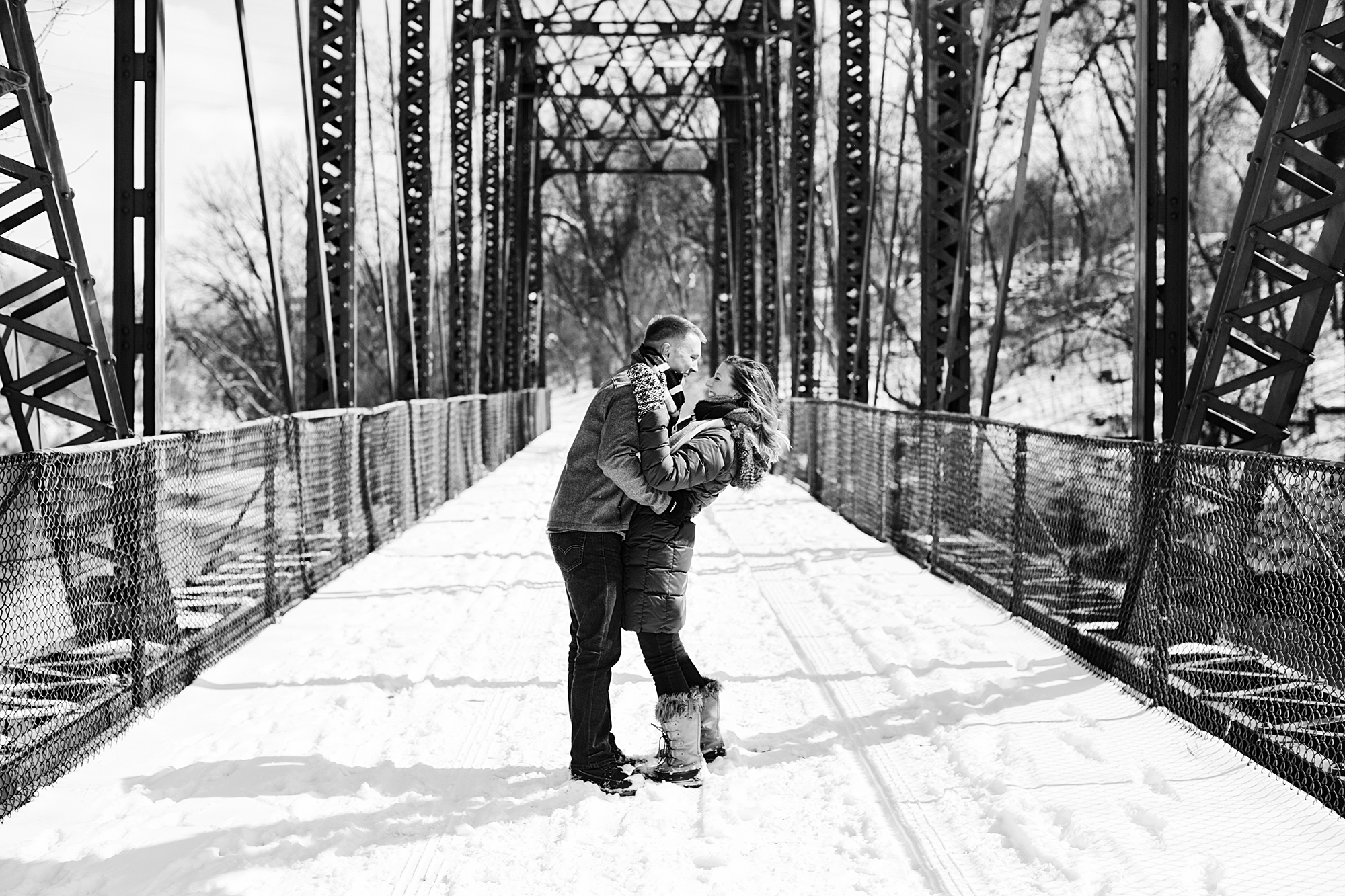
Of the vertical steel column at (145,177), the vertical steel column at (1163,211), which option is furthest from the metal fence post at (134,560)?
the vertical steel column at (1163,211)

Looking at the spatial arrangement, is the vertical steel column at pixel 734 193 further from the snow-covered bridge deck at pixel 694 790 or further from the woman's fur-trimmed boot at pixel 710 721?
the woman's fur-trimmed boot at pixel 710 721

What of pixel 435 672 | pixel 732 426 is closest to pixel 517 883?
pixel 732 426

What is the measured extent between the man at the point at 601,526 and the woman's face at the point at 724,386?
113mm

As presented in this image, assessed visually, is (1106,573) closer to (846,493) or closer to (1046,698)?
(1046,698)

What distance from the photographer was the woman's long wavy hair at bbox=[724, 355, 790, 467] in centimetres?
453

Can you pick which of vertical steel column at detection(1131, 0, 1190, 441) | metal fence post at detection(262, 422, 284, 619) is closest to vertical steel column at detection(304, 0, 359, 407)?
metal fence post at detection(262, 422, 284, 619)

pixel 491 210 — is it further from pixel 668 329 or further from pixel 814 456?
pixel 668 329

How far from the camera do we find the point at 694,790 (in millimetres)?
4492

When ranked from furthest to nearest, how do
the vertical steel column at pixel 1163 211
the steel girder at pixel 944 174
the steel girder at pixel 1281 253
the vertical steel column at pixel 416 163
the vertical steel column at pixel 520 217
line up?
the vertical steel column at pixel 520 217
the vertical steel column at pixel 416 163
the steel girder at pixel 944 174
the vertical steel column at pixel 1163 211
the steel girder at pixel 1281 253

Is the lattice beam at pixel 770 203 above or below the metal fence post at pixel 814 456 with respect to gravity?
above

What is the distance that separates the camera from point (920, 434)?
10523 millimetres

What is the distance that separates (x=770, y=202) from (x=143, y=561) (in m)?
19.2

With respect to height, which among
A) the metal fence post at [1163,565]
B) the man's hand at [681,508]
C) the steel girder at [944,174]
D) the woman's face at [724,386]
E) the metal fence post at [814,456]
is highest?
the steel girder at [944,174]

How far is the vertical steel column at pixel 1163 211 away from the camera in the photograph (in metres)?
7.09
